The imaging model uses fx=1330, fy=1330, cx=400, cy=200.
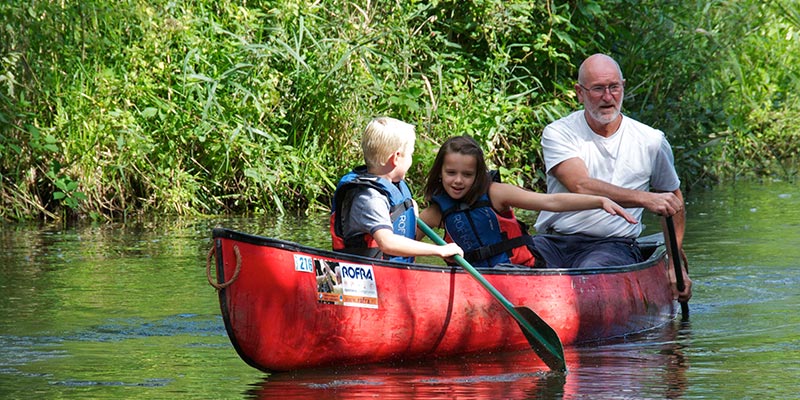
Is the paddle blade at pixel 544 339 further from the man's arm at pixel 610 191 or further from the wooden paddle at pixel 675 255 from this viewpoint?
the wooden paddle at pixel 675 255

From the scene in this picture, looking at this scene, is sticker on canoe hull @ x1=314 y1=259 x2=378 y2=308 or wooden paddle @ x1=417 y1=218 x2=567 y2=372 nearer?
sticker on canoe hull @ x1=314 y1=259 x2=378 y2=308

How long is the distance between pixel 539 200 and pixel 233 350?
146 centimetres

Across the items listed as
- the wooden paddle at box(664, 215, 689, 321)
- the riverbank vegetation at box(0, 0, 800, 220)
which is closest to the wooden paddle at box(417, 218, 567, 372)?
the wooden paddle at box(664, 215, 689, 321)

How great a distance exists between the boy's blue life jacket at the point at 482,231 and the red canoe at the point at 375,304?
0.26 metres

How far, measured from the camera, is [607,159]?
626 cm

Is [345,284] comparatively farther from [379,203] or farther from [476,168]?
[476,168]

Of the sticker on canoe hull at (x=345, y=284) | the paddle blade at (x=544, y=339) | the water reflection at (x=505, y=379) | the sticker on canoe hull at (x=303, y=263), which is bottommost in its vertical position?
the water reflection at (x=505, y=379)

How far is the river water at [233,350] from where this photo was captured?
4.75m

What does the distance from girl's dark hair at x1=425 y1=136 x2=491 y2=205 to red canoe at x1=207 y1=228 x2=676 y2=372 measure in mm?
379

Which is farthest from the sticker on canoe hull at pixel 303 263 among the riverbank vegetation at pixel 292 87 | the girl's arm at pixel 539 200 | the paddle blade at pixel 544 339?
the riverbank vegetation at pixel 292 87

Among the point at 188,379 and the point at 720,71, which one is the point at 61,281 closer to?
the point at 188,379

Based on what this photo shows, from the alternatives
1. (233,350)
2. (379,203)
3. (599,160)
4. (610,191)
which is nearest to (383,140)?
(379,203)

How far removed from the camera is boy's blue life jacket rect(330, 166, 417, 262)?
17.0 feet

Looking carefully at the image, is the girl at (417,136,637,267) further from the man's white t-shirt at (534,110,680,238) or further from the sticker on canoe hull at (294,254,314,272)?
the sticker on canoe hull at (294,254,314,272)
